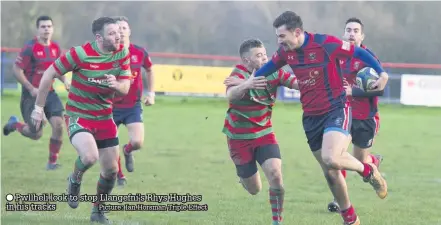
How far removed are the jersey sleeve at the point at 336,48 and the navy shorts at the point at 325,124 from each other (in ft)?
1.69

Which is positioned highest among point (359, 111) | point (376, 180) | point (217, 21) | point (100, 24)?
point (100, 24)

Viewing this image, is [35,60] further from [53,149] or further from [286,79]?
[286,79]

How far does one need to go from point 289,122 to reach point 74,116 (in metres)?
14.6

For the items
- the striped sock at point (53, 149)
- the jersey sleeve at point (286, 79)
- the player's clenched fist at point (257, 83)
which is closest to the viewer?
the player's clenched fist at point (257, 83)

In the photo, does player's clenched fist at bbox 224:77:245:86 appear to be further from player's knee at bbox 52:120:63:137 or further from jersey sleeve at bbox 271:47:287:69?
player's knee at bbox 52:120:63:137

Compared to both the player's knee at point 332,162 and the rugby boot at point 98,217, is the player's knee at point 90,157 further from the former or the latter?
the player's knee at point 332,162

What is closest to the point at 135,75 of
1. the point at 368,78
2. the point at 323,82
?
the point at 368,78

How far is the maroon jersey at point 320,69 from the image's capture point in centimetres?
793

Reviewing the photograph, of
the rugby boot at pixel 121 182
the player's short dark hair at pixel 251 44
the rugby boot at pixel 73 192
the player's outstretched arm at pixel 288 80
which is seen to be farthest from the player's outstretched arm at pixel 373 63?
the rugby boot at pixel 121 182

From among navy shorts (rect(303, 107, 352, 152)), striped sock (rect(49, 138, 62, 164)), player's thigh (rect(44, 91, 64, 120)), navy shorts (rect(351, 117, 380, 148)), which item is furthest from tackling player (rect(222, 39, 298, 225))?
striped sock (rect(49, 138, 62, 164))

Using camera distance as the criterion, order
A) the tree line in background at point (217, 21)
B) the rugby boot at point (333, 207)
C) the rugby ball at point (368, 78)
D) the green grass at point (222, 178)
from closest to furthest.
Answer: the rugby ball at point (368, 78) → the green grass at point (222, 178) → the rugby boot at point (333, 207) → the tree line in background at point (217, 21)

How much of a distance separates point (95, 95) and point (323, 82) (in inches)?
92.2

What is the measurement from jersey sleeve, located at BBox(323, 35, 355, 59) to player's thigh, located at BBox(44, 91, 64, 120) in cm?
621

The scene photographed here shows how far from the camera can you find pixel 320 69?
793 cm
